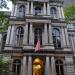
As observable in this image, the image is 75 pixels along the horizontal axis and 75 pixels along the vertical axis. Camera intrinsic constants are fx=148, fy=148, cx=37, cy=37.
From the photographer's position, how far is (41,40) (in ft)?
71.2

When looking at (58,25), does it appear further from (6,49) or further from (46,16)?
(6,49)

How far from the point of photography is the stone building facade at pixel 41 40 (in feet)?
63.0

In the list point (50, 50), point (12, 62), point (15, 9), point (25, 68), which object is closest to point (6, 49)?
point (12, 62)

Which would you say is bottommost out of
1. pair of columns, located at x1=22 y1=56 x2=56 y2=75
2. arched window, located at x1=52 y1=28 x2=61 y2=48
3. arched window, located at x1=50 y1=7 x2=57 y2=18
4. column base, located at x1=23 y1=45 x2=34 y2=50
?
pair of columns, located at x1=22 y1=56 x2=56 y2=75

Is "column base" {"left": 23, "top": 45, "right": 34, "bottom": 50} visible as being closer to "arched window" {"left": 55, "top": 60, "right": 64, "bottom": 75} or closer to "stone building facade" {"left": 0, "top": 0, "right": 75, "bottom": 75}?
"stone building facade" {"left": 0, "top": 0, "right": 75, "bottom": 75}

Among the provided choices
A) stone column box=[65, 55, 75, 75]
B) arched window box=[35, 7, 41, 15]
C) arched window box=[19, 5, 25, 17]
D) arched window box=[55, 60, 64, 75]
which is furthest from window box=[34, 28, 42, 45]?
stone column box=[65, 55, 75, 75]

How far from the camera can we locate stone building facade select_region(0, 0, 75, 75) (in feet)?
63.0

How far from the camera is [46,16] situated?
22.7 meters

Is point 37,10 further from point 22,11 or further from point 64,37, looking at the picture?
point 64,37

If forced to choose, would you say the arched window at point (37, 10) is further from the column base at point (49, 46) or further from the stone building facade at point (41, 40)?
the column base at point (49, 46)

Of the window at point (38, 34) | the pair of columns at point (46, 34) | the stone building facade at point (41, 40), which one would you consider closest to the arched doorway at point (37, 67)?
the stone building facade at point (41, 40)

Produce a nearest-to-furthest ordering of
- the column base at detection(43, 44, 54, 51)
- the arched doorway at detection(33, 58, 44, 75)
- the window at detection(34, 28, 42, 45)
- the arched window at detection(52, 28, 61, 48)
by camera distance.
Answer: the column base at detection(43, 44, 54, 51) → the arched doorway at detection(33, 58, 44, 75) → the arched window at detection(52, 28, 61, 48) → the window at detection(34, 28, 42, 45)

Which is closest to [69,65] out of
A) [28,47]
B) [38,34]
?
[28,47]

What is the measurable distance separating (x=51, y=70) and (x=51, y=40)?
425cm
